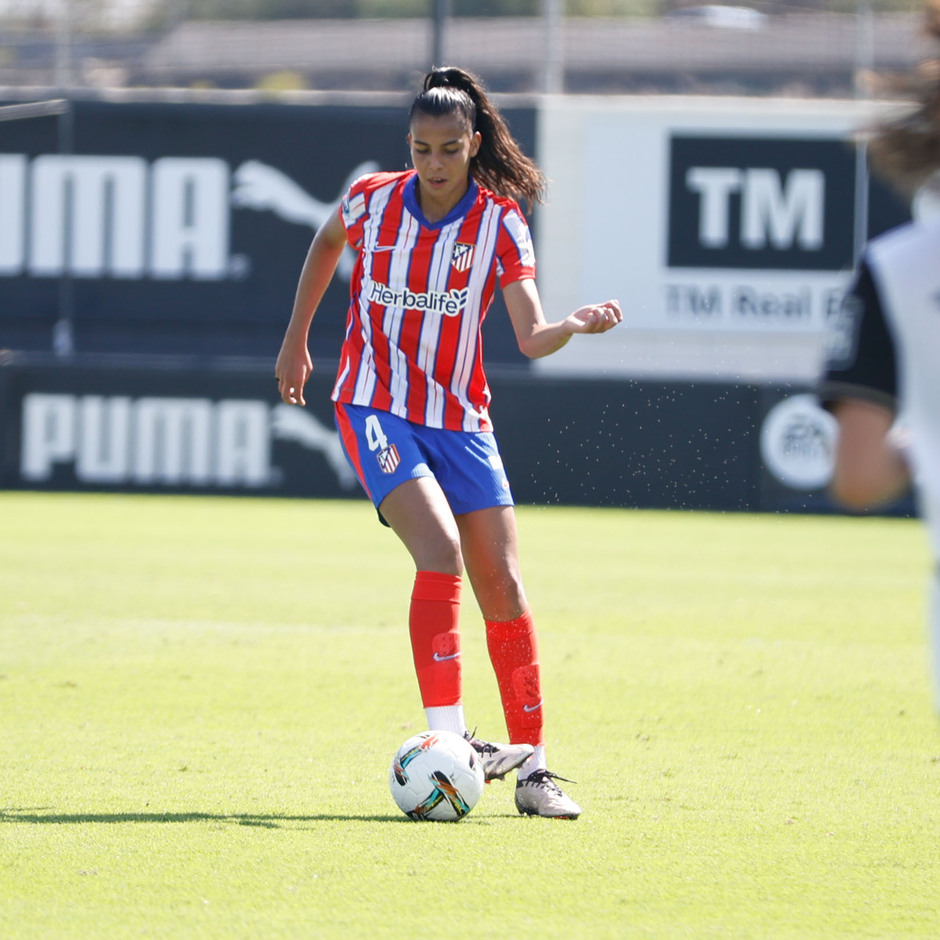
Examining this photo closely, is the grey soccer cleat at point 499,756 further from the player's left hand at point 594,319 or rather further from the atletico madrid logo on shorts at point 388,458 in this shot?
the player's left hand at point 594,319

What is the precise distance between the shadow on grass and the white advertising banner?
14339mm

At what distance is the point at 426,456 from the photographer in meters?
4.61

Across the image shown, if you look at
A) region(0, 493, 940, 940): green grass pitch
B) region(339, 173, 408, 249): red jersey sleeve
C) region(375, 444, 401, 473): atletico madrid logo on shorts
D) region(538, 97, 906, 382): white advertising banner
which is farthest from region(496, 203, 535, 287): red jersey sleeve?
region(538, 97, 906, 382): white advertising banner

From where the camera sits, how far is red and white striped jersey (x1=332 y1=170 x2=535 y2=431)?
4.59m

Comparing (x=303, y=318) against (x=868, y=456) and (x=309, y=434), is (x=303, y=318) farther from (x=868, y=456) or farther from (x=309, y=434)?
(x=309, y=434)

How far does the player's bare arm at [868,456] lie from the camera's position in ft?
7.16

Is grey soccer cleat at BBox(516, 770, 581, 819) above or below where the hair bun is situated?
below

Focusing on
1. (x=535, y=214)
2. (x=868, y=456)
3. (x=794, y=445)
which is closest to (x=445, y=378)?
(x=868, y=456)

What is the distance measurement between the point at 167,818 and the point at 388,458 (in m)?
1.18

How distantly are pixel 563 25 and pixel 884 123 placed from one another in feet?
59.0

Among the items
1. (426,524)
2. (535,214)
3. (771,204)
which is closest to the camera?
(426,524)

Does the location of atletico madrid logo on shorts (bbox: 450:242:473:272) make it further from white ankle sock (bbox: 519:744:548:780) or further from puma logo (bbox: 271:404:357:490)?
puma logo (bbox: 271:404:357:490)

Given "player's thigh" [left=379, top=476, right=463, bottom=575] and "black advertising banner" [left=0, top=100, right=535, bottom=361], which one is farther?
"black advertising banner" [left=0, top=100, right=535, bottom=361]

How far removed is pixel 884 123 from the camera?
225cm
